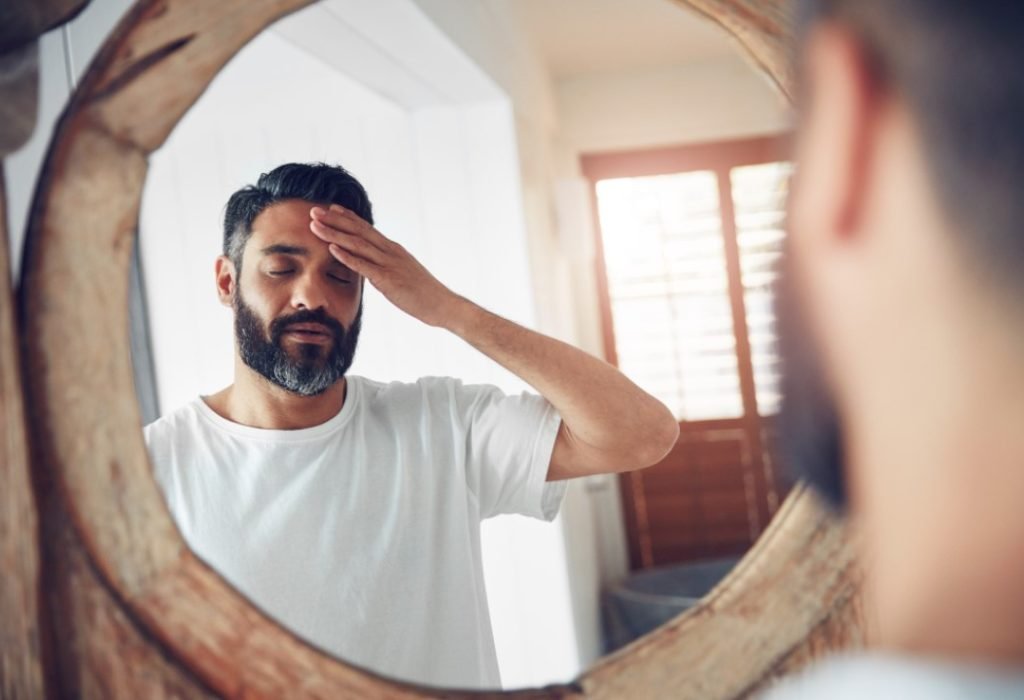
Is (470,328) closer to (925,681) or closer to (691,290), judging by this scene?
(691,290)

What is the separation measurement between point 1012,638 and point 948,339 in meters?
0.11

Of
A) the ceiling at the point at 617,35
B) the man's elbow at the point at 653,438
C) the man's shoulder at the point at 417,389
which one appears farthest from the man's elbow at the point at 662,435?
the ceiling at the point at 617,35

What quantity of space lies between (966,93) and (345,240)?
13.4 inches

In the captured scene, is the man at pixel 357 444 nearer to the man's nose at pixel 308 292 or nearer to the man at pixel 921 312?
the man's nose at pixel 308 292

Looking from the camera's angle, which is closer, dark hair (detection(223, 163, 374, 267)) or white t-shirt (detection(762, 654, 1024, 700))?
white t-shirt (detection(762, 654, 1024, 700))

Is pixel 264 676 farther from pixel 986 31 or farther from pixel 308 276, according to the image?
pixel 986 31

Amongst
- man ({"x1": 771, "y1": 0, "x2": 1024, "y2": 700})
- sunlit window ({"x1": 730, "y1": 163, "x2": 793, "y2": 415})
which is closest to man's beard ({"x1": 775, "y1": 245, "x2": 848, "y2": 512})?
man ({"x1": 771, "y1": 0, "x2": 1024, "y2": 700})

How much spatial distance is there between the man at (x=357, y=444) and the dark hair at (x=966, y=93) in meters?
0.24

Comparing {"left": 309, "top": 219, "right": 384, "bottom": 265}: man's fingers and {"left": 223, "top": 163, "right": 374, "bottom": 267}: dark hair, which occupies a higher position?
{"left": 223, "top": 163, "right": 374, "bottom": 267}: dark hair

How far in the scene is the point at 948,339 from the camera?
334 millimetres

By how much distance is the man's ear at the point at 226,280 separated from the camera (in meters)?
0.54

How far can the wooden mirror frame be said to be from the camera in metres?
0.52

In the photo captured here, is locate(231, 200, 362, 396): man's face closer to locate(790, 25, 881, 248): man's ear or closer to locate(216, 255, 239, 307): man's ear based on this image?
locate(216, 255, 239, 307): man's ear

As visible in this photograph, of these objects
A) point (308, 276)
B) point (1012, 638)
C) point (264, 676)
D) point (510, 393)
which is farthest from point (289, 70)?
point (1012, 638)
